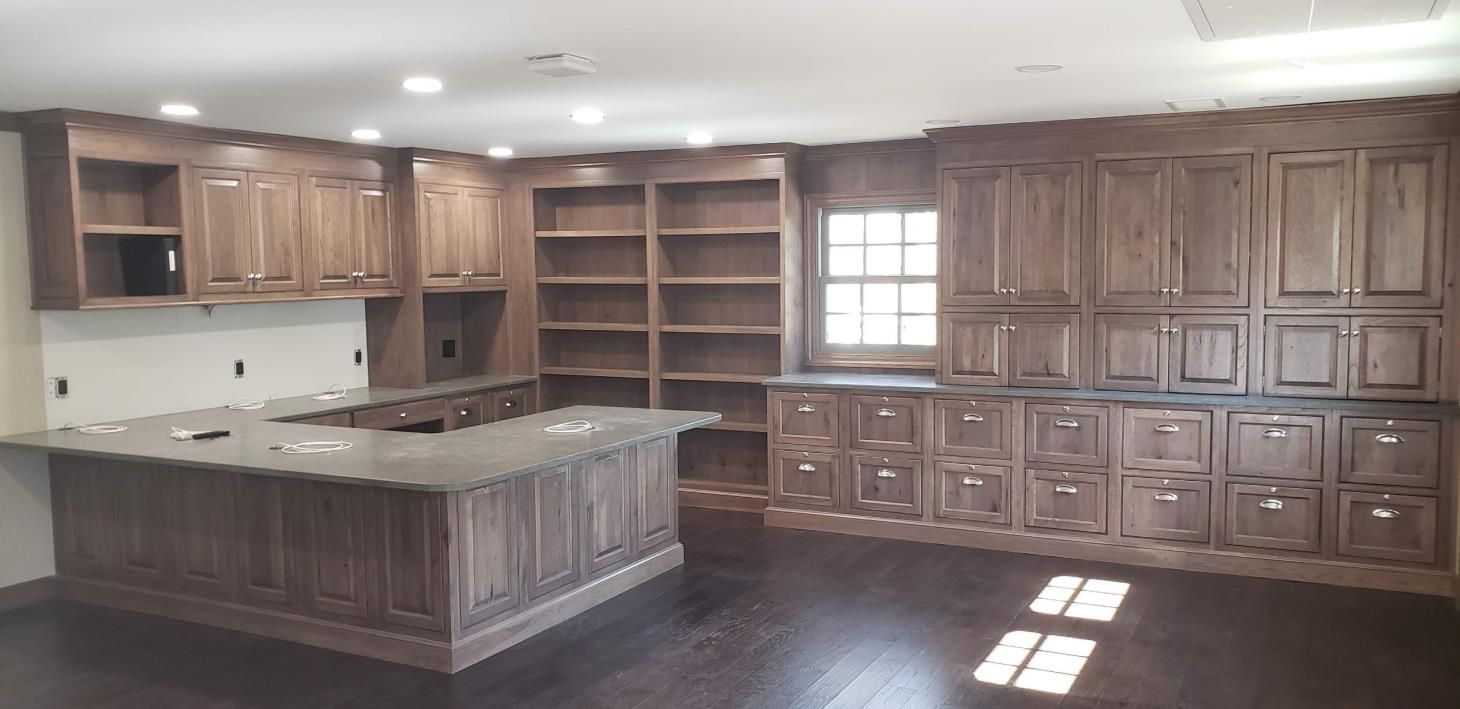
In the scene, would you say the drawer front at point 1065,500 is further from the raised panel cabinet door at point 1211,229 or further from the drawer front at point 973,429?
the raised panel cabinet door at point 1211,229

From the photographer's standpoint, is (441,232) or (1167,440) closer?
(1167,440)

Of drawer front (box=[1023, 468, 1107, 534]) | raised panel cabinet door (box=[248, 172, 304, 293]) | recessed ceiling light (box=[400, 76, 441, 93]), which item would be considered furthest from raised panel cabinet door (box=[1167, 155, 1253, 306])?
raised panel cabinet door (box=[248, 172, 304, 293])

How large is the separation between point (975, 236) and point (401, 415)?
336 cm

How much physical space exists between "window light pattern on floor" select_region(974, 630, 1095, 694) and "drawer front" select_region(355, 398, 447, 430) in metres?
3.54

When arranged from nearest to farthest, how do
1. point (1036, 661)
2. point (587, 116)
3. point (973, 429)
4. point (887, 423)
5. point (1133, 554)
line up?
point (1036, 661) → point (587, 116) → point (1133, 554) → point (973, 429) → point (887, 423)

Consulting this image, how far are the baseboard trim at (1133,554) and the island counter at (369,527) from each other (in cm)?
132

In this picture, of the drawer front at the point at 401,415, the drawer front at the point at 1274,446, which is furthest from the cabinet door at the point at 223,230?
the drawer front at the point at 1274,446

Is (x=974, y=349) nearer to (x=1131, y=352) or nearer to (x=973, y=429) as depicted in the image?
(x=973, y=429)

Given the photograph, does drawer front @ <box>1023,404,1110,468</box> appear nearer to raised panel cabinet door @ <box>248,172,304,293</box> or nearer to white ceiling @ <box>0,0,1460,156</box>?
white ceiling @ <box>0,0,1460,156</box>

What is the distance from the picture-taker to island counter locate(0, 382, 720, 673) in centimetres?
411

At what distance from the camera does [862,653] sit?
13.9 ft

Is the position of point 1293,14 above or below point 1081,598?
above

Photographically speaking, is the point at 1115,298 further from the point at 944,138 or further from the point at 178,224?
the point at 178,224

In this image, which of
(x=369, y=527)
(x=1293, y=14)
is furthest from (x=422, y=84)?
(x=1293, y=14)
